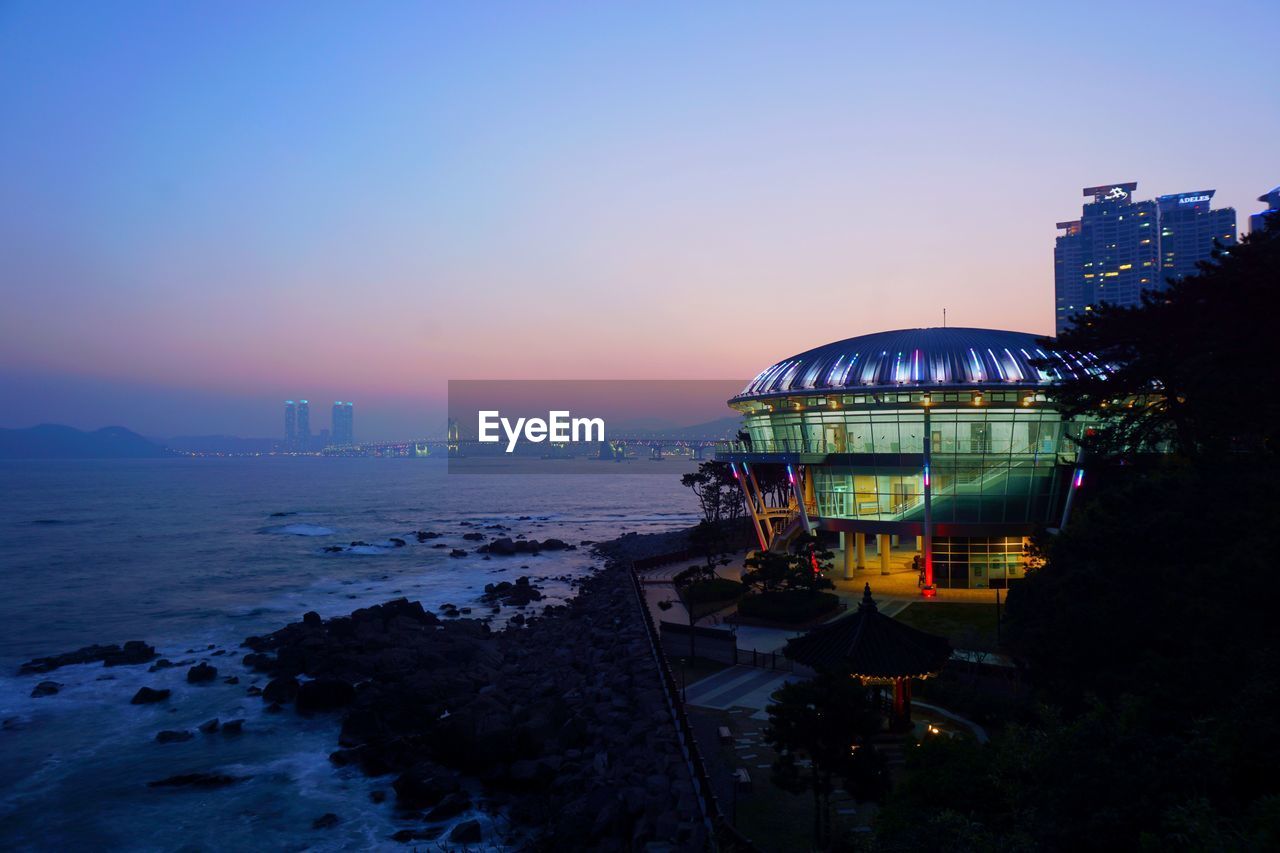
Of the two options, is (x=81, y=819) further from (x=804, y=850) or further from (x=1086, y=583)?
(x=1086, y=583)

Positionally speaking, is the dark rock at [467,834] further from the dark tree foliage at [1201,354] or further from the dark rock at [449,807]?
the dark tree foliage at [1201,354]

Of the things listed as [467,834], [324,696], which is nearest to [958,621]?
[467,834]

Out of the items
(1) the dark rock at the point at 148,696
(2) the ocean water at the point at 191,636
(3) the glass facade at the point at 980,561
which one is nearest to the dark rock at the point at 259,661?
(2) the ocean water at the point at 191,636

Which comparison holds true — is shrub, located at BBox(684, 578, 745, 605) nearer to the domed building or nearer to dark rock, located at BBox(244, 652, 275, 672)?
the domed building

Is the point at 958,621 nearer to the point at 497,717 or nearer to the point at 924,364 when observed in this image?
the point at 924,364

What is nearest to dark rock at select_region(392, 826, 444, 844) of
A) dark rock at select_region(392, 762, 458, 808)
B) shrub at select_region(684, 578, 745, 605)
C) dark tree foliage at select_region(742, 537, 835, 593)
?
dark rock at select_region(392, 762, 458, 808)
